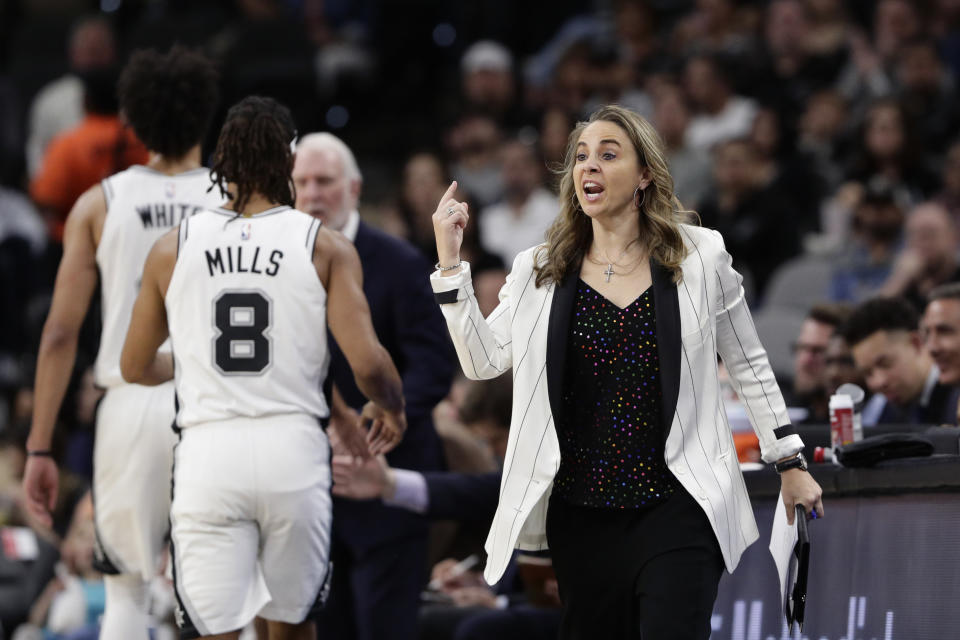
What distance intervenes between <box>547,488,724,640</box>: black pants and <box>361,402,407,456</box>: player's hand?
96 cm

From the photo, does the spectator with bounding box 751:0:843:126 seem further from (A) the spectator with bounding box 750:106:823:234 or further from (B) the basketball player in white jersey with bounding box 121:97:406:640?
(B) the basketball player in white jersey with bounding box 121:97:406:640

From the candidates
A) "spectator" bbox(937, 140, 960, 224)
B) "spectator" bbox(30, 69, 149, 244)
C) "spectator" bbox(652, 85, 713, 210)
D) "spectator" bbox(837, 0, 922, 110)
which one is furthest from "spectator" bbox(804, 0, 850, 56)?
"spectator" bbox(30, 69, 149, 244)

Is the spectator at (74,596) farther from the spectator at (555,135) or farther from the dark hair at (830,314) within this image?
the spectator at (555,135)

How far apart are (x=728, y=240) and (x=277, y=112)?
576 cm

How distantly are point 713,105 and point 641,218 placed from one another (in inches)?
292

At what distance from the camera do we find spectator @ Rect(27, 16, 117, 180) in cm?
1248

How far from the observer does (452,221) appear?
163 inches

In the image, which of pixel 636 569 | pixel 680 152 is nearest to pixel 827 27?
pixel 680 152

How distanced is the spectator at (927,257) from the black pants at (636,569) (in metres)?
4.52

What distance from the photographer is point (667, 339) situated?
4172 mm

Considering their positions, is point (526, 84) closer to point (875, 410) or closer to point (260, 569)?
point (875, 410)

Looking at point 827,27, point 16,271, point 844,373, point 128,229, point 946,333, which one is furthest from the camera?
point 16,271

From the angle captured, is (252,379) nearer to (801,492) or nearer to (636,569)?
(636,569)

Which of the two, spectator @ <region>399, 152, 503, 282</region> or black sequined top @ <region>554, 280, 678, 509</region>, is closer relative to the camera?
black sequined top @ <region>554, 280, 678, 509</region>
